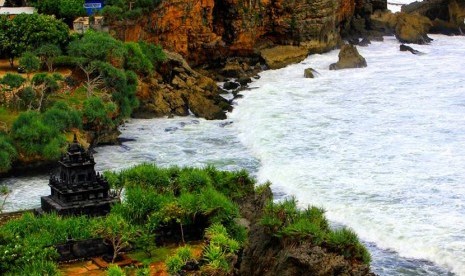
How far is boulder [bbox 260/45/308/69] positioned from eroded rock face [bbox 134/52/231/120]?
38.9ft

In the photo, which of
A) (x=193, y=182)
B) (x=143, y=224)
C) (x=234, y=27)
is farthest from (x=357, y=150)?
(x=234, y=27)

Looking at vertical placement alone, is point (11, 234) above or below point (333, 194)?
above

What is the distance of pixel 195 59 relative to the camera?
230 feet

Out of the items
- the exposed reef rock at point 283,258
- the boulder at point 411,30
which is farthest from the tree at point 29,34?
the boulder at point 411,30

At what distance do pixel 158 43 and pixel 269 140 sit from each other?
1789 cm

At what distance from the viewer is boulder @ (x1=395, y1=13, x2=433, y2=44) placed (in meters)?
85.2

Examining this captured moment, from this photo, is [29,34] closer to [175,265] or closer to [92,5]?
[92,5]

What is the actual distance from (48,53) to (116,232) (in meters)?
28.9

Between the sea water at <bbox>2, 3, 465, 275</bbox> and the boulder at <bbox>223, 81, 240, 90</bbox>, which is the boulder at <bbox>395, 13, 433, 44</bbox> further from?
the boulder at <bbox>223, 81, 240, 90</bbox>

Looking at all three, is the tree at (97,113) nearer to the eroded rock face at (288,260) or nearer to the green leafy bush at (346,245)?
the eroded rock face at (288,260)

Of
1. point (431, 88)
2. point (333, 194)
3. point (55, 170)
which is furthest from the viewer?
point (431, 88)

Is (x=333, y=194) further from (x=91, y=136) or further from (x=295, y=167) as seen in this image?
(x=91, y=136)

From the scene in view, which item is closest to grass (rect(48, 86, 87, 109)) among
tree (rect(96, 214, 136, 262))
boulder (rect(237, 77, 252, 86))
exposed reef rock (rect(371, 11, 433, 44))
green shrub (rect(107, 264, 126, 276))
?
boulder (rect(237, 77, 252, 86))

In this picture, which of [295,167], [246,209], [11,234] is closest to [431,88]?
[295,167]
